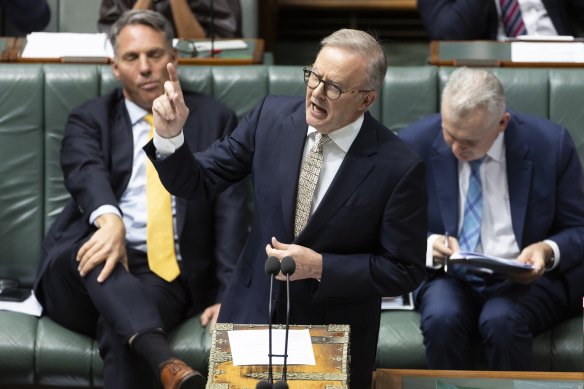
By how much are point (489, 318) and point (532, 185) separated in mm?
336

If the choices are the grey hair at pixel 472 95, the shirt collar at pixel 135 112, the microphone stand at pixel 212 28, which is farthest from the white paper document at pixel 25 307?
the grey hair at pixel 472 95

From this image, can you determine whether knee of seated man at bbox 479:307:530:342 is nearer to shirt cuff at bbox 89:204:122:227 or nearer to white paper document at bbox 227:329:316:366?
white paper document at bbox 227:329:316:366

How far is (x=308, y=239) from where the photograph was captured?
2.16 m

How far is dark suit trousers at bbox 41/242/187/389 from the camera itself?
2541 mm

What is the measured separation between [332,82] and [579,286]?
0.98m

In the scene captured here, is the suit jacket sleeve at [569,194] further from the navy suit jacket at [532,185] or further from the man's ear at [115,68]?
the man's ear at [115,68]

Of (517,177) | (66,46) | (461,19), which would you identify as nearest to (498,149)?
(517,177)

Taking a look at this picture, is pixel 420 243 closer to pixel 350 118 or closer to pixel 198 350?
pixel 350 118

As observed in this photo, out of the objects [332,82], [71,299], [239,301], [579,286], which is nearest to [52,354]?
[71,299]

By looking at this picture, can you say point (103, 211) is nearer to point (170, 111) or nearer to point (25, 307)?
point (25, 307)

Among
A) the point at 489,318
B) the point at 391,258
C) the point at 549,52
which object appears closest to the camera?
the point at 391,258

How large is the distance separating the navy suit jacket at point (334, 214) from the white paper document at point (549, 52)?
107 centimetres

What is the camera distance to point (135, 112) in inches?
114

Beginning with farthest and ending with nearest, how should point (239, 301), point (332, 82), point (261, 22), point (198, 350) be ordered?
point (261, 22), point (198, 350), point (239, 301), point (332, 82)
